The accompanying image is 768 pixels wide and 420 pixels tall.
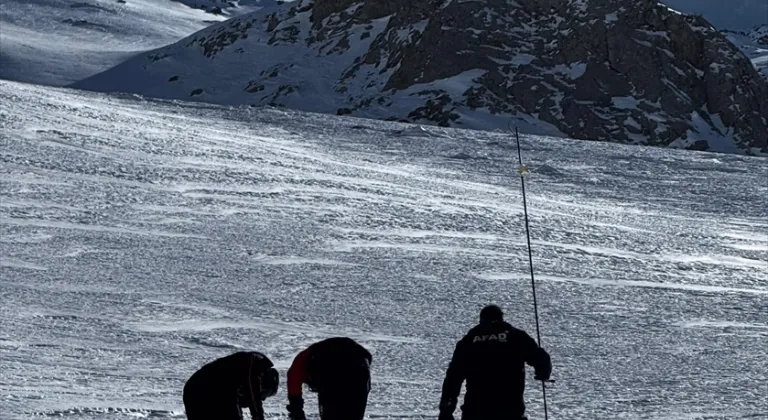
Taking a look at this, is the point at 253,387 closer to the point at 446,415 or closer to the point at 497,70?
the point at 446,415

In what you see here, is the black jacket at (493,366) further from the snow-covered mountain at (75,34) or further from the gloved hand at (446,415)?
the snow-covered mountain at (75,34)

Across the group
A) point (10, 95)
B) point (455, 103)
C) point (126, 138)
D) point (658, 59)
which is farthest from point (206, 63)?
point (126, 138)

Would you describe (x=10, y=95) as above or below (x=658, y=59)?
below

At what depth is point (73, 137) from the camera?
25.1 meters

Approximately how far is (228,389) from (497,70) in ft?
153

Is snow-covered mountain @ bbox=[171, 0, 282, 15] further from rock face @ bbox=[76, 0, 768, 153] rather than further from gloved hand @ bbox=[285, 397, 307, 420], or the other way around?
gloved hand @ bbox=[285, 397, 307, 420]

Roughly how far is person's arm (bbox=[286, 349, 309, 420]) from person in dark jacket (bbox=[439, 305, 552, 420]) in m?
Result: 0.71

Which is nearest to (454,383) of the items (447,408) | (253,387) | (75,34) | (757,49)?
(447,408)

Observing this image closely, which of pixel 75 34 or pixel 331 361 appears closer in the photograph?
pixel 331 361

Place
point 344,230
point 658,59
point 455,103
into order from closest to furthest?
1. point 344,230
2. point 455,103
3. point 658,59

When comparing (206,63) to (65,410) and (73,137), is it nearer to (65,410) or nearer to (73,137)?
(73,137)

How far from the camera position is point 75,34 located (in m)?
68.8

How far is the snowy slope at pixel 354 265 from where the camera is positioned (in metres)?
10.3

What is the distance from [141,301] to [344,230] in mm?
5715
